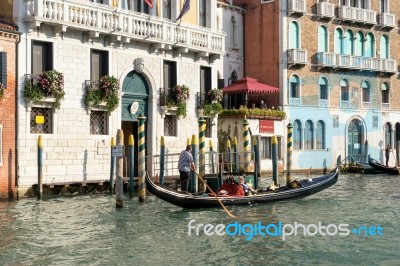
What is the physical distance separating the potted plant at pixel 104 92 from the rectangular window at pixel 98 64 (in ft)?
0.97

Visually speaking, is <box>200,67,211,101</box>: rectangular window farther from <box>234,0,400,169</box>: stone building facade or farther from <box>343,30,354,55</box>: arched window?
<box>343,30,354,55</box>: arched window

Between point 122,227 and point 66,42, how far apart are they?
6.99 meters

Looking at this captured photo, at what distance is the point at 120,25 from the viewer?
738 inches

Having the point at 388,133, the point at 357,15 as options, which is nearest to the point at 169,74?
the point at 357,15

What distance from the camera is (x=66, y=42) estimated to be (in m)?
17.7

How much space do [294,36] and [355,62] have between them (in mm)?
3375

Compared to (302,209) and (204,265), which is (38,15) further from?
(204,265)

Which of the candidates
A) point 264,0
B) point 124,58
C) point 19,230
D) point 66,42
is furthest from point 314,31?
point 19,230

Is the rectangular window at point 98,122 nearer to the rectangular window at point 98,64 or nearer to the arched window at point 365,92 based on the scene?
the rectangular window at point 98,64

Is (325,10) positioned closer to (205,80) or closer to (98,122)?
(205,80)

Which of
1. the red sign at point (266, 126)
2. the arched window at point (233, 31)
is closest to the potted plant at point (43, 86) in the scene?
the red sign at point (266, 126)

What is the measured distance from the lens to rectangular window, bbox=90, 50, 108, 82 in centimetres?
1853

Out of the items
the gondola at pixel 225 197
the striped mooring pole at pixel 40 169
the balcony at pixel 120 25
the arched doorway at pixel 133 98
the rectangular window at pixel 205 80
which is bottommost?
the gondola at pixel 225 197

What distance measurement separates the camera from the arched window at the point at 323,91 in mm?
28953
